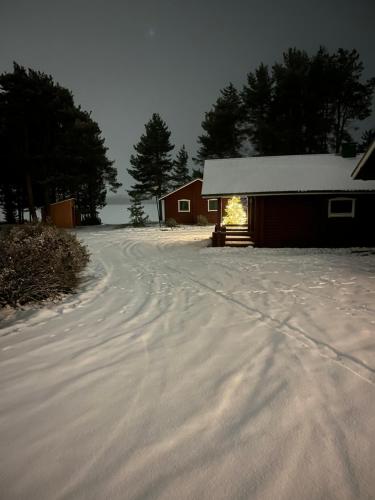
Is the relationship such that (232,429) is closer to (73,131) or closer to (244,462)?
(244,462)

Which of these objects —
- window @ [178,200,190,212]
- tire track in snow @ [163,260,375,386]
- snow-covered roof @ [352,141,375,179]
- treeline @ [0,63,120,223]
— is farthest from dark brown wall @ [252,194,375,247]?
treeline @ [0,63,120,223]

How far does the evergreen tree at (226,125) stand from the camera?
3653cm

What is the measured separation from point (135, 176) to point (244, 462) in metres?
39.5

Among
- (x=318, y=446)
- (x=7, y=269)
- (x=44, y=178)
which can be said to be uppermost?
(x=44, y=178)

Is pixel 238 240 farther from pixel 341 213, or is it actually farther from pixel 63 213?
pixel 63 213

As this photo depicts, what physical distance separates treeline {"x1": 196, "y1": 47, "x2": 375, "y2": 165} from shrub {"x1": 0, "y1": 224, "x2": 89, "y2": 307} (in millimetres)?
30024

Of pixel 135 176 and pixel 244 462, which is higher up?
pixel 135 176

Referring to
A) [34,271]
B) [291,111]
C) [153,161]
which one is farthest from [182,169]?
[34,271]

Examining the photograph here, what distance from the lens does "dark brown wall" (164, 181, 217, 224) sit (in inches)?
1188

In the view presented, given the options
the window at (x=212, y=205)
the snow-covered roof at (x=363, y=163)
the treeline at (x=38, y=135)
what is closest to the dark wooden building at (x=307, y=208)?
the snow-covered roof at (x=363, y=163)

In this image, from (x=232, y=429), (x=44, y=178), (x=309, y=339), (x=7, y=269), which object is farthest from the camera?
(x=44, y=178)

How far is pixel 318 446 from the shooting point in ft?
7.51

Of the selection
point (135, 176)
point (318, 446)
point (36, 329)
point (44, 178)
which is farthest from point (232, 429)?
point (135, 176)

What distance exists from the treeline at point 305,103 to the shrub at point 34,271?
3002 centimetres
